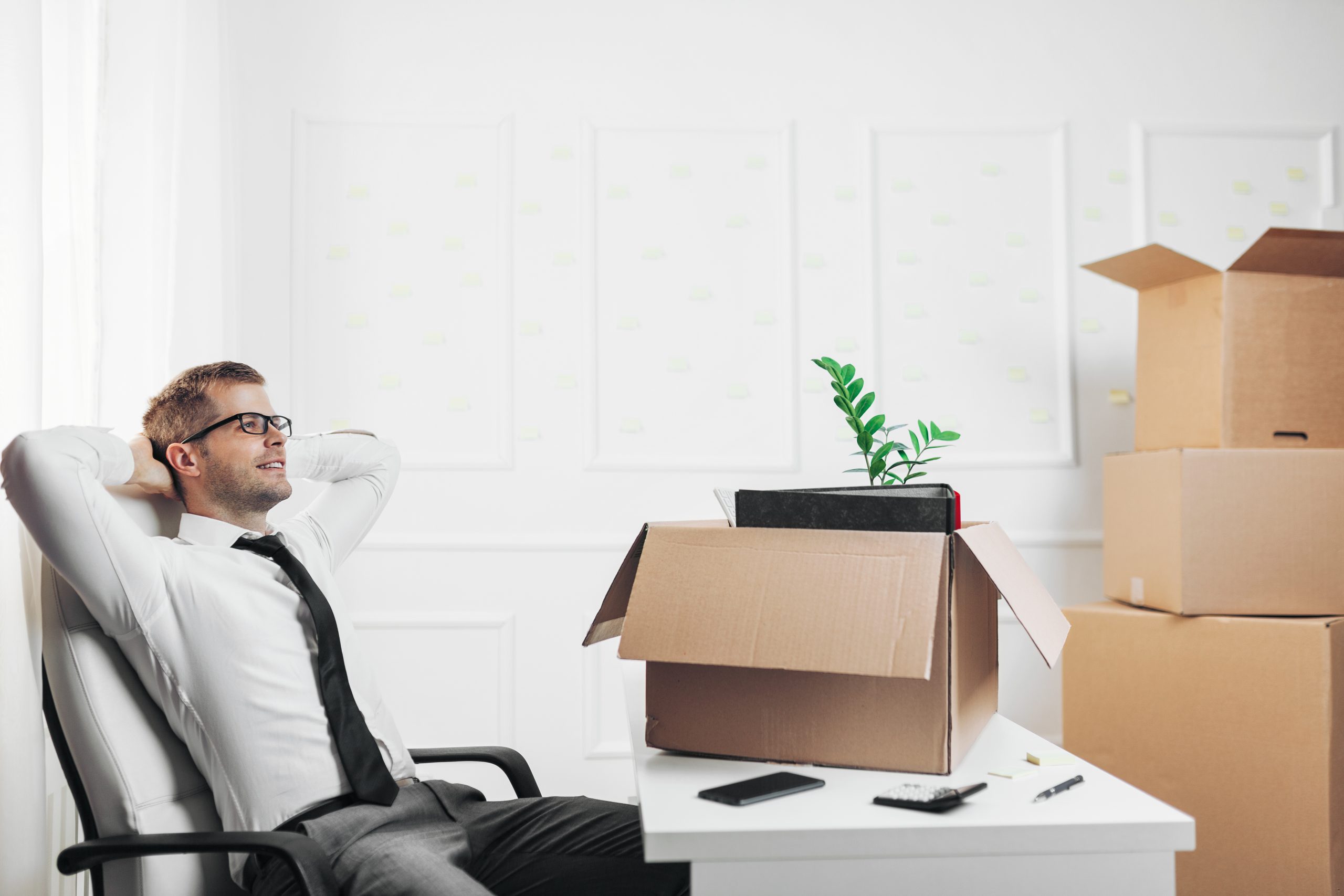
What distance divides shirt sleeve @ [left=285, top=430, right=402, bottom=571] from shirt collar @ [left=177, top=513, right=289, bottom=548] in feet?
0.64

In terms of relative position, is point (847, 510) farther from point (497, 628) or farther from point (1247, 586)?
point (497, 628)

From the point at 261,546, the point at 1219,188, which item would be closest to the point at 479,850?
the point at 261,546

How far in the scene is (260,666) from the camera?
1.30 meters

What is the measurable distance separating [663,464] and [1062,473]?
3.59 ft

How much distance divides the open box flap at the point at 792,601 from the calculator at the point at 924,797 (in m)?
0.11

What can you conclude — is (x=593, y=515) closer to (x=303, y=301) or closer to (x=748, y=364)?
(x=748, y=364)

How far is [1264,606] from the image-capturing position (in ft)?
6.53

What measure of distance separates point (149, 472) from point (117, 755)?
431 millimetres

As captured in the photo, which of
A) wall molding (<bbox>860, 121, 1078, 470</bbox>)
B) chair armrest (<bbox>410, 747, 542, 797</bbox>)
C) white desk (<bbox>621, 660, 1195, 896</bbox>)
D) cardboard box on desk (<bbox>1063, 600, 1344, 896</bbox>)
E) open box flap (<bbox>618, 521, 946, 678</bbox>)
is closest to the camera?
white desk (<bbox>621, 660, 1195, 896</bbox>)

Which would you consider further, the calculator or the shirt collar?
the shirt collar

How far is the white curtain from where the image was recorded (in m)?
1.30

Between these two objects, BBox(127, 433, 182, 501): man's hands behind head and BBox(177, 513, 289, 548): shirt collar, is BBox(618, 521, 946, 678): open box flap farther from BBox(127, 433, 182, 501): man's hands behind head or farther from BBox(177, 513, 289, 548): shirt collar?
BBox(127, 433, 182, 501): man's hands behind head

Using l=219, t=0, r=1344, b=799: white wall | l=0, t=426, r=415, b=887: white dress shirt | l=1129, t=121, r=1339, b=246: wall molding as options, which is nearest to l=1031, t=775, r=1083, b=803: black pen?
l=0, t=426, r=415, b=887: white dress shirt

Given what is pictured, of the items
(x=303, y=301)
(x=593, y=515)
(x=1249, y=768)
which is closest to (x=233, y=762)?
(x=593, y=515)
